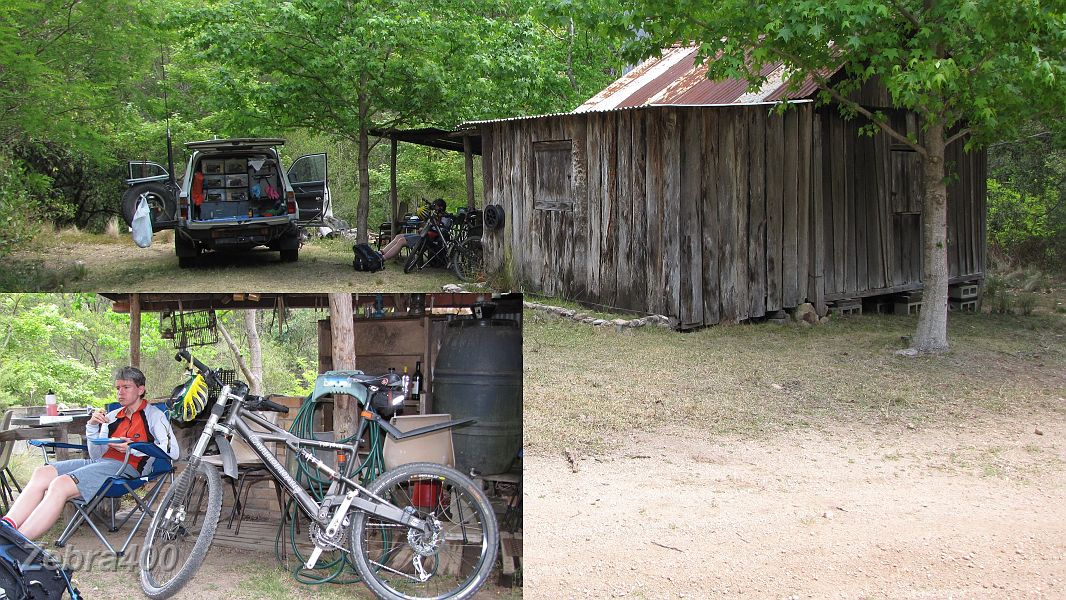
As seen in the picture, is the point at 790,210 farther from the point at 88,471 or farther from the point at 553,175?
the point at 88,471

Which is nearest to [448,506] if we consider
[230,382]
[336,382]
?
[336,382]

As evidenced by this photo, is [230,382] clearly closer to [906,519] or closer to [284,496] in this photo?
[284,496]

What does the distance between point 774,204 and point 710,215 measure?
3.63ft

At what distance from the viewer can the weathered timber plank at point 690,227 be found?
36.4ft

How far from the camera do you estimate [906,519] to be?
18.2 ft

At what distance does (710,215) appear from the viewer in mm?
11344

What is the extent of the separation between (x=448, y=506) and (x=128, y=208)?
933 cm

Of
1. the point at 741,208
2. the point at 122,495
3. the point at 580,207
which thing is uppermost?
the point at 580,207

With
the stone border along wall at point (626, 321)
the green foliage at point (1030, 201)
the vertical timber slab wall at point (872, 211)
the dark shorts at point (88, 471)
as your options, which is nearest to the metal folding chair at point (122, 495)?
the dark shorts at point (88, 471)

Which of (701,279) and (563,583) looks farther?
(701,279)

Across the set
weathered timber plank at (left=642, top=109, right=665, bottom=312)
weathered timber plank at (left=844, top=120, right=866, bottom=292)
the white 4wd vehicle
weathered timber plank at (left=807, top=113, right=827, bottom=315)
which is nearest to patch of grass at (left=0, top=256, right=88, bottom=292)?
the white 4wd vehicle

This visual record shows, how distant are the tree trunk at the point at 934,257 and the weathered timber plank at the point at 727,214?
7.06 ft

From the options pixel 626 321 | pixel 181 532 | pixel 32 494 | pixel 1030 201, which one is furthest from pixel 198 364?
pixel 1030 201

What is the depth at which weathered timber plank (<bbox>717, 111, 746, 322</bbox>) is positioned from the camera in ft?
37.2
